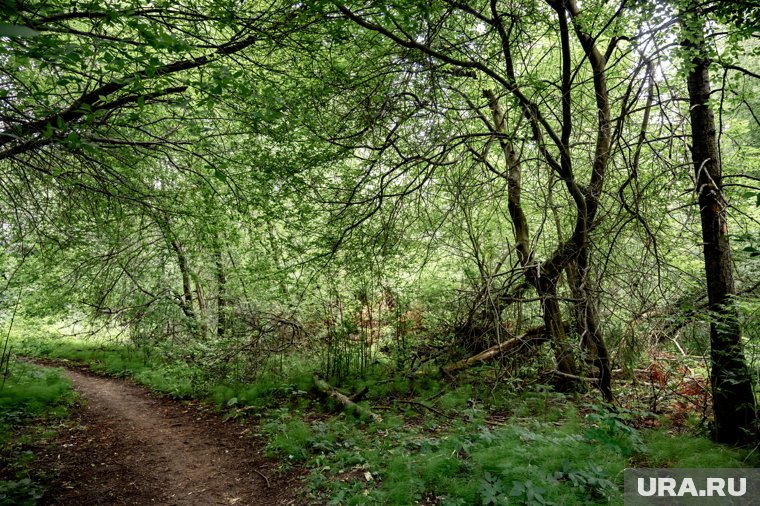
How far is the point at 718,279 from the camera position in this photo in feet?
15.9

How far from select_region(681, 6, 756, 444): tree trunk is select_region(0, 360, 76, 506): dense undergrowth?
7761mm

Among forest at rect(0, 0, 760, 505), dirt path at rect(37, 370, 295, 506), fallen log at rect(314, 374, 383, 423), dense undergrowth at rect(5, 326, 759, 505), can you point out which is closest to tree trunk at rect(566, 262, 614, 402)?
forest at rect(0, 0, 760, 505)

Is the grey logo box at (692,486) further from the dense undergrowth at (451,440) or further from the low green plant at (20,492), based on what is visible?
the low green plant at (20,492)

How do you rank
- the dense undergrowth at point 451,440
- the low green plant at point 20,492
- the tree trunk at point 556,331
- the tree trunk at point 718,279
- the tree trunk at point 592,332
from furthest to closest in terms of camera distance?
the tree trunk at point 556,331, the tree trunk at point 592,332, the tree trunk at point 718,279, the low green plant at point 20,492, the dense undergrowth at point 451,440

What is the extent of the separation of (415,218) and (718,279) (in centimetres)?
375

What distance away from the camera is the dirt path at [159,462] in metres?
4.86

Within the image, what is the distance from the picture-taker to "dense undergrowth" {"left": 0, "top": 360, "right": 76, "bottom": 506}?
15.3 feet

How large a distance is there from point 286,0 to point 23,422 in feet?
25.7

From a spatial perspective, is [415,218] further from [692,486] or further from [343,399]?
[692,486]

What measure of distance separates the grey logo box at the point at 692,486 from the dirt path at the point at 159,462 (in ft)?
11.6

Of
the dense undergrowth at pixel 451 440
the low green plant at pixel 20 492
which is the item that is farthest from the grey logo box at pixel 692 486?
the low green plant at pixel 20 492

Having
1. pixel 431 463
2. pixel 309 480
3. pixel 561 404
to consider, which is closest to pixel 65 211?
pixel 309 480

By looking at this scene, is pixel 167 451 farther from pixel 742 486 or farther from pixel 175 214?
pixel 742 486

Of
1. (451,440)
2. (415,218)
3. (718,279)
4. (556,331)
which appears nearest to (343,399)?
(451,440)
